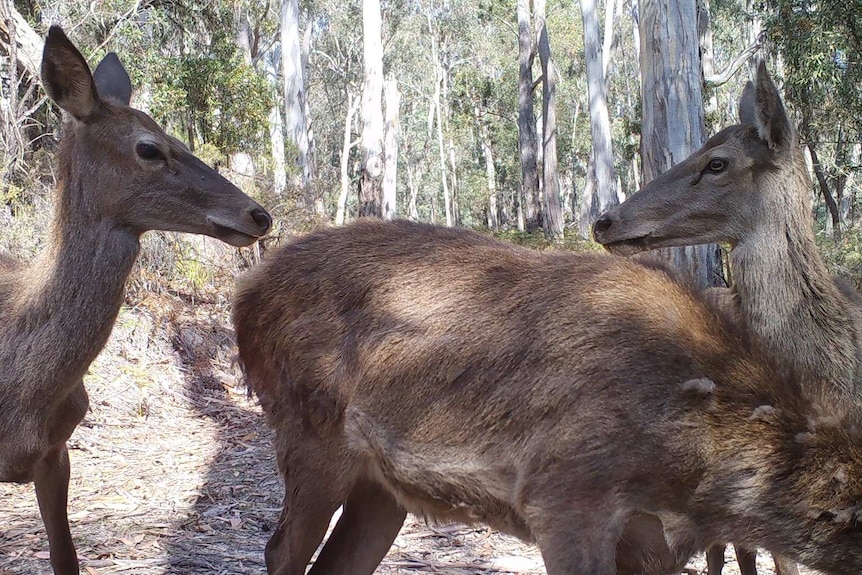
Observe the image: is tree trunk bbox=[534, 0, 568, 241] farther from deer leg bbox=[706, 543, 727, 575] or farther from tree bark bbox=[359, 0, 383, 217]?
deer leg bbox=[706, 543, 727, 575]

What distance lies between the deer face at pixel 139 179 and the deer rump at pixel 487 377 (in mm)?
337

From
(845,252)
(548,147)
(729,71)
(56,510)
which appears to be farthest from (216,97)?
(548,147)

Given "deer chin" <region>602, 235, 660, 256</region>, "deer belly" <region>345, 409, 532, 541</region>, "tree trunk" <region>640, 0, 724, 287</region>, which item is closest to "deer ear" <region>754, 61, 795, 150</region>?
"deer chin" <region>602, 235, 660, 256</region>

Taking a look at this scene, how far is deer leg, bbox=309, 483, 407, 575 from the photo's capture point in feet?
14.9

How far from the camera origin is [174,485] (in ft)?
23.7

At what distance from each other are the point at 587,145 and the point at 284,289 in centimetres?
5135

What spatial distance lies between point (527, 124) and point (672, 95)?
77.1ft

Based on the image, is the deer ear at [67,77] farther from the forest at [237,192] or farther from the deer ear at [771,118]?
the deer ear at [771,118]

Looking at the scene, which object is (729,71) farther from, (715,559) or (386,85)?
(386,85)

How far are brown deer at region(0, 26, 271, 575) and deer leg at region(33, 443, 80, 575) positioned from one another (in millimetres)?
10

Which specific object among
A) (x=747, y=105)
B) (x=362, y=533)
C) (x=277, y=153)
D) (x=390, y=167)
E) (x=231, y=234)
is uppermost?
(x=277, y=153)

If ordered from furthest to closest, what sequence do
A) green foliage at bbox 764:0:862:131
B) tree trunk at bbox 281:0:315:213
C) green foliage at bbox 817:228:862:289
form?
tree trunk at bbox 281:0:315:213
green foliage at bbox 817:228:862:289
green foliage at bbox 764:0:862:131

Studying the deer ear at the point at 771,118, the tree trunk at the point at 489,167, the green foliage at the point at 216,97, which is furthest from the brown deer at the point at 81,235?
the tree trunk at the point at 489,167

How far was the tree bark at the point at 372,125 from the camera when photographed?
64.3ft
